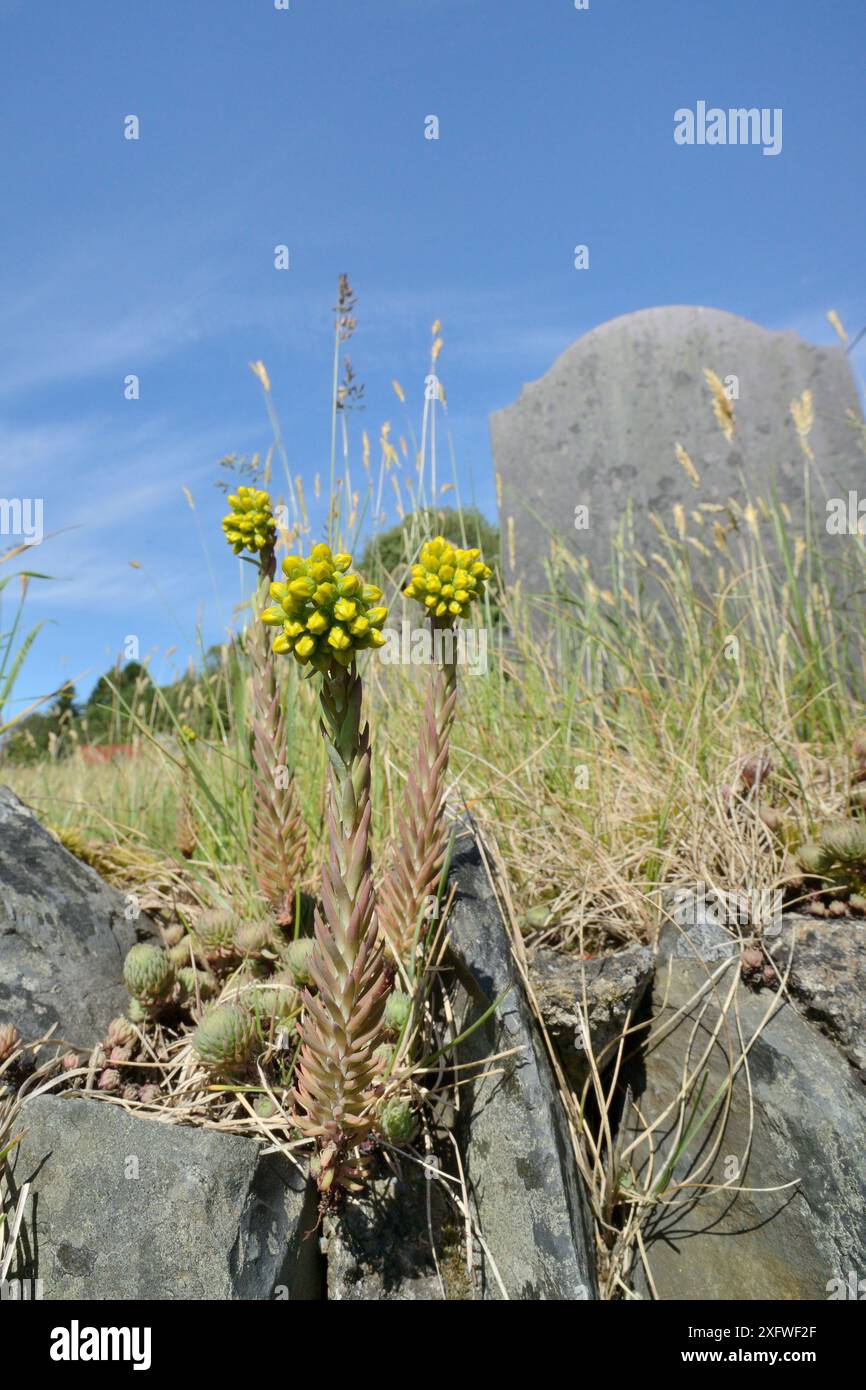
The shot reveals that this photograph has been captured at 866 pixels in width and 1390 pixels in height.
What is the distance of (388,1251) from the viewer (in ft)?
5.79

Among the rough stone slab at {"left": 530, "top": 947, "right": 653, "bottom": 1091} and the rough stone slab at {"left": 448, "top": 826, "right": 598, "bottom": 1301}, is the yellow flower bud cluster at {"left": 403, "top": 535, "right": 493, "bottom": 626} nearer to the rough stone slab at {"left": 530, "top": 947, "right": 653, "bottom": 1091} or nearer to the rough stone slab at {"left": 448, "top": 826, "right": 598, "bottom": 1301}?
the rough stone slab at {"left": 448, "top": 826, "right": 598, "bottom": 1301}

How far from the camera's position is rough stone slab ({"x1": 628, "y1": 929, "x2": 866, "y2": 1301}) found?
6.40 feet

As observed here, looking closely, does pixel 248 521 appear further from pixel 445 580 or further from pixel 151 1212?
pixel 151 1212

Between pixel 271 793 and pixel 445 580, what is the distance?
30.3 inches

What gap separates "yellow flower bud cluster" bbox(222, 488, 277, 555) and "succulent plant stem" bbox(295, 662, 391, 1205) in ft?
2.68

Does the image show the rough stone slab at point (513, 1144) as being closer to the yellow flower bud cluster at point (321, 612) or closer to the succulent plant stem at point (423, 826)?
the succulent plant stem at point (423, 826)

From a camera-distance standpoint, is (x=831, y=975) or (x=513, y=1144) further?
(x=831, y=975)

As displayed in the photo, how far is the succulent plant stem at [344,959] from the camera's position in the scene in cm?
142

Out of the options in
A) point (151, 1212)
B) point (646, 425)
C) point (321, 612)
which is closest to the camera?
point (321, 612)

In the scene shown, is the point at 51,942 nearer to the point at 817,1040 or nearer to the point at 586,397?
the point at 817,1040

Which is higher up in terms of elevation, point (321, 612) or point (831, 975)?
point (321, 612)

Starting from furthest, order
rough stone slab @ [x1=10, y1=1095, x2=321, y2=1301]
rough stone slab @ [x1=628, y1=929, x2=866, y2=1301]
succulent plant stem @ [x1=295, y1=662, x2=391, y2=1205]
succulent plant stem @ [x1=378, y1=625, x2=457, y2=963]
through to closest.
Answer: rough stone slab @ [x1=628, y1=929, x2=866, y2=1301] → succulent plant stem @ [x1=378, y1=625, x2=457, y2=963] → rough stone slab @ [x1=10, y1=1095, x2=321, y2=1301] → succulent plant stem @ [x1=295, y1=662, x2=391, y2=1205]

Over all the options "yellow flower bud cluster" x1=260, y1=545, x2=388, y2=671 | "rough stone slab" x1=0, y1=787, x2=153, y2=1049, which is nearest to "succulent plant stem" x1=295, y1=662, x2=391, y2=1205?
"yellow flower bud cluster" x1=260, y1=545, x2=388, y2=671

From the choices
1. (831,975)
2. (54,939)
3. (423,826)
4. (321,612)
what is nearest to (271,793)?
(423,826)
